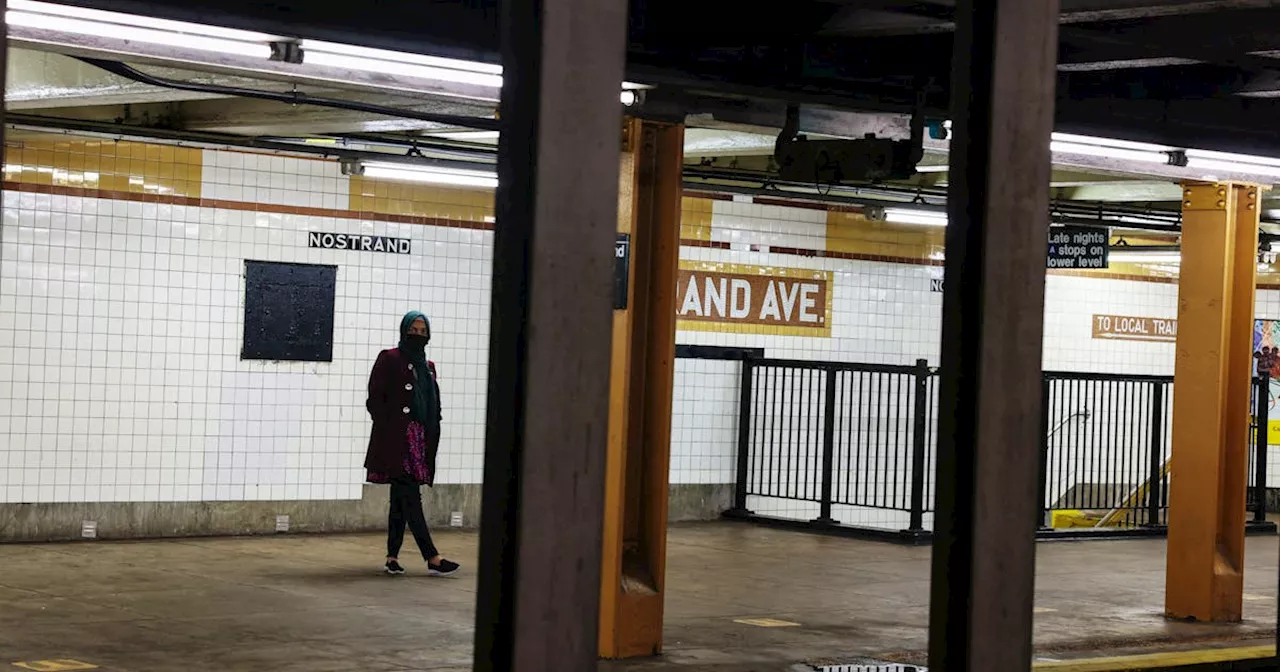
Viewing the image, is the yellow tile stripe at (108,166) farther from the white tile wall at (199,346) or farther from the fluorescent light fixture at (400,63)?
the fluorescent light fixture at (400,63)

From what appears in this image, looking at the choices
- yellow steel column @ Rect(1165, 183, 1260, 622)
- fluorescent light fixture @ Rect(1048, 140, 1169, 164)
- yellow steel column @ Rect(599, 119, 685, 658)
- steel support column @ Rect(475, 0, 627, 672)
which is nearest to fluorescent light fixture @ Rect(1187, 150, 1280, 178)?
fluorescent light fixture @ Rect(1048, 140, 1169, 164)

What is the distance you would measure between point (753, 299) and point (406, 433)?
5.58 m

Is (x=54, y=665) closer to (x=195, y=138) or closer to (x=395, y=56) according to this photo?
(x=395, y=56)

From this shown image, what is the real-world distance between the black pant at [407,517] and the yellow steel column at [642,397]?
2.80 metres

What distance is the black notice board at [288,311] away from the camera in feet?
45.3

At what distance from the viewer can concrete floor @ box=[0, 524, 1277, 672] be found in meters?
9.13

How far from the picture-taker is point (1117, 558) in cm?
1535

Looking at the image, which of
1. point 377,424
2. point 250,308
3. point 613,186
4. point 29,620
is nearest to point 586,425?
point 613,186

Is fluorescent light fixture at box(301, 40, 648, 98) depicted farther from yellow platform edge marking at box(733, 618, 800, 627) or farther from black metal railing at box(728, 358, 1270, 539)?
black metal railing at box(728, 358, 1270, 539)

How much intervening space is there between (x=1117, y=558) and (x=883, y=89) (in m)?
8.29

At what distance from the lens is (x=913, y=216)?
16297mm

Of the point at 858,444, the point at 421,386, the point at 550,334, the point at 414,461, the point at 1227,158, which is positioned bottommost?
the point at 414,461

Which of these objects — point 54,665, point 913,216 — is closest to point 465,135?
point 913,216

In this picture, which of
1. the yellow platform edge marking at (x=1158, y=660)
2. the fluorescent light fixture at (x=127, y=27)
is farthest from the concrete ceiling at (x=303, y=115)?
the yellow platform edge marking at (x=1158, y=660)
